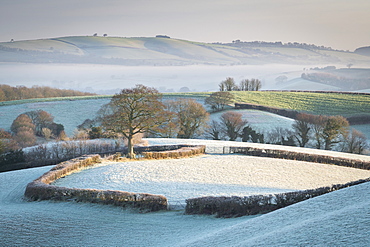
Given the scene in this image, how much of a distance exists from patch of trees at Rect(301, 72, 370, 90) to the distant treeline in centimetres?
10986

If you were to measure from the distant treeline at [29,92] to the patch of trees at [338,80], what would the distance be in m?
110

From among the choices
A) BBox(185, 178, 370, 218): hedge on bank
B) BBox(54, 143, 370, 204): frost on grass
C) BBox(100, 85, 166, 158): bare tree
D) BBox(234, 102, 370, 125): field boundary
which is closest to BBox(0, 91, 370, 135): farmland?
BBox(234, 102, 370, 125): field boundary

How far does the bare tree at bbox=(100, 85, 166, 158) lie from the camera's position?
1367 inches

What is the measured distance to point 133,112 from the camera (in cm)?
3503

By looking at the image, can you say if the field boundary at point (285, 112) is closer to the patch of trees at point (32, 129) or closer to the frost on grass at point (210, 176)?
the patch of trees at point (32, 129)

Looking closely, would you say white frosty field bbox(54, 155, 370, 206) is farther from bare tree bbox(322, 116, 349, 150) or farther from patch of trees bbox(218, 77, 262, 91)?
patch of trees bbox(218, 77, 262, 91)

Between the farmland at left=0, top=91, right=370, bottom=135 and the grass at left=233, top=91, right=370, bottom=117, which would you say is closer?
the farmland at left=0, top=91, right=370, bottom=135

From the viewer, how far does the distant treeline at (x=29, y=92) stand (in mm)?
89881

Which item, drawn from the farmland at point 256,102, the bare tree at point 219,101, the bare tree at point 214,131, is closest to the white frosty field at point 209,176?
the bare tree at point 214,131

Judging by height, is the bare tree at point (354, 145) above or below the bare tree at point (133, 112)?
below

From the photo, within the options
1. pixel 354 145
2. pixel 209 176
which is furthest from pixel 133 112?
pixel 354 145

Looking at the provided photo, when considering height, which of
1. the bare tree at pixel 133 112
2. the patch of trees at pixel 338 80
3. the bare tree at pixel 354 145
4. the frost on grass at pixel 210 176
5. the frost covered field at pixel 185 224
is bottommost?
the bare tree at pixel 354 145

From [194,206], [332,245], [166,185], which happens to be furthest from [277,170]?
[332,245]

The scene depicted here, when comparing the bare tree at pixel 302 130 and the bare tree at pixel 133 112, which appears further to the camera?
the bare tree at pixel 302 130
